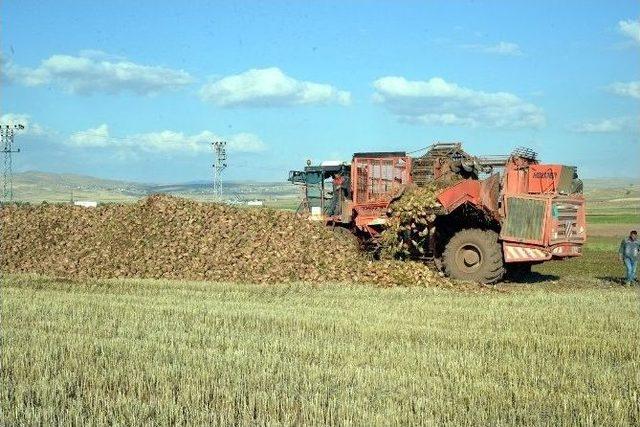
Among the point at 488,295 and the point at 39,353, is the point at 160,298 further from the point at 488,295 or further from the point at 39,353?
the point at 488,295

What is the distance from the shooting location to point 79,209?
21.3 m

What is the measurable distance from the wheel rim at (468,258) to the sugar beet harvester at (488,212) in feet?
0.07

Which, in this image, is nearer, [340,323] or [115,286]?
[340,323]

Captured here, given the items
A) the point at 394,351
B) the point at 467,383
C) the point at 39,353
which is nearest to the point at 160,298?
the point at 39,353

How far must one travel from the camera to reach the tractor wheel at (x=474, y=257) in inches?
627

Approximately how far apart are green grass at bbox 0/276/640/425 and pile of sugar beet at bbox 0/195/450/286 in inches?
126

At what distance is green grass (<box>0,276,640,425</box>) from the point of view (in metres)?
5.83

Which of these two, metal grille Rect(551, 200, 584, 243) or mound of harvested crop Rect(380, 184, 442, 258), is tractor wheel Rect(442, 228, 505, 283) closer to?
mound of harvested crop Rect(380, 184, 442, 258)

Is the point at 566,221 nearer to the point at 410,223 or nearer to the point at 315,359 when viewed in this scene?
the point at 410,223

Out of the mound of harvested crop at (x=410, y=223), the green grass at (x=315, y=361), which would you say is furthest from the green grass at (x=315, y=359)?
the mound of harvested crop at (x=410, y=223)

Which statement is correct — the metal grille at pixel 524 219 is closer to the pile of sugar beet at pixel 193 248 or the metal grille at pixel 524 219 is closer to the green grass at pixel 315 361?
the pile of sugar beet at pixel 193 248

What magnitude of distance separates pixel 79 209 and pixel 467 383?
16841mm

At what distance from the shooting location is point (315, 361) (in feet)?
25.1

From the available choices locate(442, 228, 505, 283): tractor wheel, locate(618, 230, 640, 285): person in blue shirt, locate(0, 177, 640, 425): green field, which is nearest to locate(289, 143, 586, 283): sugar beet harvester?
locate(442, 228, 505, 283): tractor wheel
